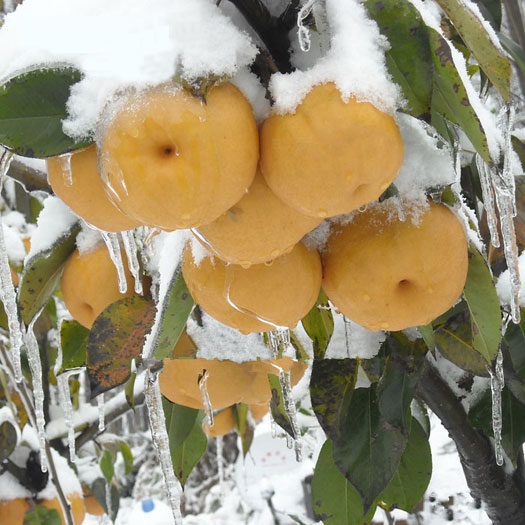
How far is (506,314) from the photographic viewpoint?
0.72 meters

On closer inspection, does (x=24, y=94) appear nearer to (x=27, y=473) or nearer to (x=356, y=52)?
(x=356, y=52)

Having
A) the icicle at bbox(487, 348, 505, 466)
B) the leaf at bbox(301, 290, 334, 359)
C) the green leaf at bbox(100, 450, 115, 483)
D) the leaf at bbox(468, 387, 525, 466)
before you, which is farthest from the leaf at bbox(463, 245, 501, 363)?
the green leaf at bbox(100, 450, 115, 483)

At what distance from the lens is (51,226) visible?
0.75 metres

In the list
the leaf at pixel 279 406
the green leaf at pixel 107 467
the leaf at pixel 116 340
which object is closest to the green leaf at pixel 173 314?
the leaf at pixel 116 340

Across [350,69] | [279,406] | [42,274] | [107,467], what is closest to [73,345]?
[42,274]

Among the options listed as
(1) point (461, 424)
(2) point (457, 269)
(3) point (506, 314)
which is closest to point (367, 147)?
(2) point (457, 269)

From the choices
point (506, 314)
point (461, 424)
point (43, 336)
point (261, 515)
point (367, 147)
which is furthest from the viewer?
point (261, 515)

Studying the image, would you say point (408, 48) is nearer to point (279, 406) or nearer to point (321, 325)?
point (321, 325)

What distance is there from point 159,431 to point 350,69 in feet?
1.44

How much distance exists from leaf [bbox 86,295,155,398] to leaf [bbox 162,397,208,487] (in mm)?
236

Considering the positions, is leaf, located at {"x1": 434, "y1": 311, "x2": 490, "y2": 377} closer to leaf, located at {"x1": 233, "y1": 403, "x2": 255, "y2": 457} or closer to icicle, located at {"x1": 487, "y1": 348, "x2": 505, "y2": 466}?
icicle, located at {"x1": 487, "y1": 348, "x2": 505, "y2": 466}

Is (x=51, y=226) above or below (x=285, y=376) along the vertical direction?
above

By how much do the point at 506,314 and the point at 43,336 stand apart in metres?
1.06

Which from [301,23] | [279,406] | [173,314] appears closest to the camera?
[301,23]
